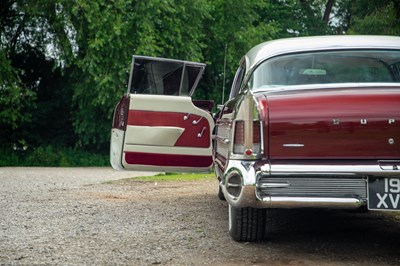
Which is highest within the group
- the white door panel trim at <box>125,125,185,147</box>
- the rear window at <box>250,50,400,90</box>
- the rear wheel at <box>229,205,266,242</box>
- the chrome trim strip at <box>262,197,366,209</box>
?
the rear window at <box>250,50,400,90</box>

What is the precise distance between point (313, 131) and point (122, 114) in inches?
132

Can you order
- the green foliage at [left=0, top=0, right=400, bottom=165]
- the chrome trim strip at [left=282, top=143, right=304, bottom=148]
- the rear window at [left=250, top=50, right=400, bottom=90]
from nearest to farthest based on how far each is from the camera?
the chrome trim strip at [left=282, top=143, right=304, bottom=148]
the rear window at [left=250, top=50, right=400, bottom=90]
the green foliage at [left=0, top=0, right=400, bottom=165]

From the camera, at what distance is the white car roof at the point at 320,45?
630 cm

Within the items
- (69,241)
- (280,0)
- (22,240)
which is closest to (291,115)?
(69,241)

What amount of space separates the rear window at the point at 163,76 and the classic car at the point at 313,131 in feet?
6.58

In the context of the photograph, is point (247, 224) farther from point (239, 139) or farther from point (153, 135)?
point (153, 135)

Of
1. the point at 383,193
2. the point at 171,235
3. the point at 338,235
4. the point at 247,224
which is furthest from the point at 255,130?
the point at 338,235

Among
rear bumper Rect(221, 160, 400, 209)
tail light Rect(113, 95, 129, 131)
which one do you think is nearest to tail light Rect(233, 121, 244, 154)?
rear bumper Rect(221, 160, 400, 209)

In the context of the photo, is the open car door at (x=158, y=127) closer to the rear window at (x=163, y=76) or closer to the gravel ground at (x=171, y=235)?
the rear window at (x=163, y=76)

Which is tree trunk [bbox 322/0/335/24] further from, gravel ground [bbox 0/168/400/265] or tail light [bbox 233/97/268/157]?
tail light [bbox 233/97/268/157]

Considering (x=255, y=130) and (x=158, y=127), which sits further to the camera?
(x=158, y=127)

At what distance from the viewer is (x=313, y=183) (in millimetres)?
5191

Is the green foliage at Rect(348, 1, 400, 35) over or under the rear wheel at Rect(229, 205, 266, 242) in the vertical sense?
over

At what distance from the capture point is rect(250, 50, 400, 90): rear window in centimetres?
601
